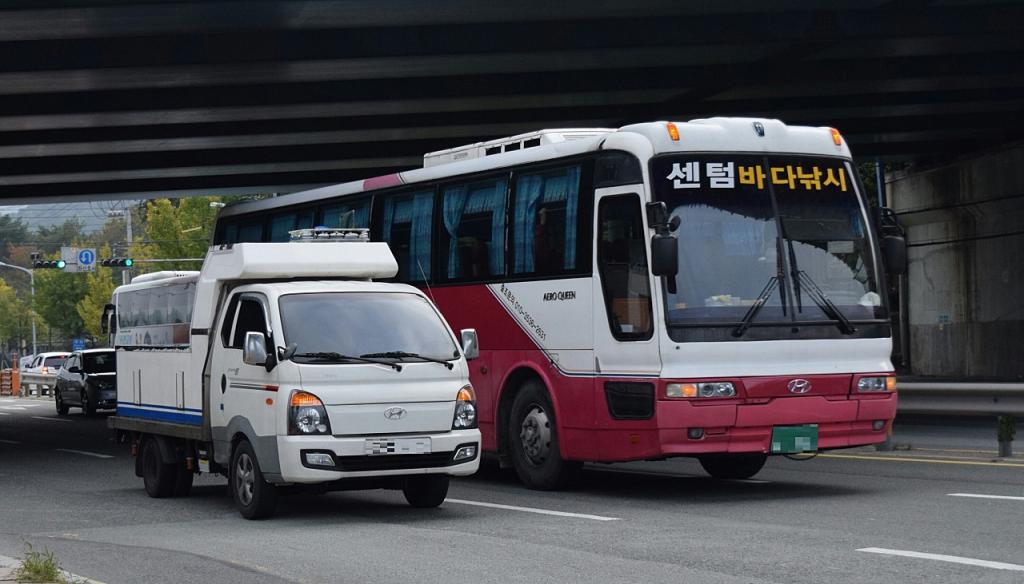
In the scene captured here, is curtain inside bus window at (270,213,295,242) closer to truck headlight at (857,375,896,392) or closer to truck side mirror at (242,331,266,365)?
truck side mirror at (242,331,266,365)

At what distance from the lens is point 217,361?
14430 millimetres

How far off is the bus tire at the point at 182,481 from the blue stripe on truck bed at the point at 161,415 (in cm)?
54

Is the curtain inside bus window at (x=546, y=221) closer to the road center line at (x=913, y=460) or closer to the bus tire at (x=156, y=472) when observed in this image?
the bus tire at (x=156, y=472)

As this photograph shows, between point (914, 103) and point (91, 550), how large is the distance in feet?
77.3

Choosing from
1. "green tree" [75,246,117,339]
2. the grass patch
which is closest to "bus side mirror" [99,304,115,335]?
the grass patch

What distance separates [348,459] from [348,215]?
7350 mm

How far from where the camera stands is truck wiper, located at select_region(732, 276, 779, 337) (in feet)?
46.0

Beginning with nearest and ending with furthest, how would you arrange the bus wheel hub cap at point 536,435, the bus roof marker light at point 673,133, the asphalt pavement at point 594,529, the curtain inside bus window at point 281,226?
the asphalt pavement at point 594,529 < the bus roof marker light at point 673,133 < the bus wheel hub cap at point 536,435 < the curtain inside bus window at point 281,226

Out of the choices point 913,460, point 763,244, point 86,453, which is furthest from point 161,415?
point 86,453

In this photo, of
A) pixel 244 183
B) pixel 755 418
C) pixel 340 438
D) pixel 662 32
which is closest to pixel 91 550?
pixel 340 438

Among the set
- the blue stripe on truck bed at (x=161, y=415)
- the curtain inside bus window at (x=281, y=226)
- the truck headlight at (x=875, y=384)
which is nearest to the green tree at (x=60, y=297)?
the curtain inside bus window at (x=281, y=226)

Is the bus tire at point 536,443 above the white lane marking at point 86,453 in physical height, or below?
above

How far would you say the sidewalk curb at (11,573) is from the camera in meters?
9.45

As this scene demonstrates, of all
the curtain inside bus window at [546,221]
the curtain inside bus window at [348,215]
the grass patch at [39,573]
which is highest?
the curtain inside bus window at [348,215]
